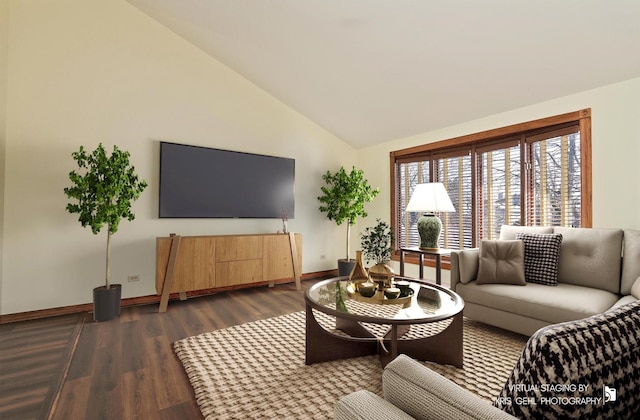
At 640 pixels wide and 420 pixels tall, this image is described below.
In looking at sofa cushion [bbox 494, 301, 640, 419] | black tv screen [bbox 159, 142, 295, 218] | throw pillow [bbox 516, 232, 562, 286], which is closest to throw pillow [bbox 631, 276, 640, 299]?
throw pillow [bbox 516, 232, 562, 286]

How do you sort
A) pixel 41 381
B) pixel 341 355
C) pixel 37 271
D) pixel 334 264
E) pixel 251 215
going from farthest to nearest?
pixel 334 264, pixel 251 215, pixel 37 271, pixel 341 355, pixel 41 381

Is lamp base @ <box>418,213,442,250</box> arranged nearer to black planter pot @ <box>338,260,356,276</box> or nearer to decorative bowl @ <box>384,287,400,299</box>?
black planter pot @ <box>338,260,356,276</box>

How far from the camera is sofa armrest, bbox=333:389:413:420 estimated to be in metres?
0.64

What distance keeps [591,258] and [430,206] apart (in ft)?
4.50

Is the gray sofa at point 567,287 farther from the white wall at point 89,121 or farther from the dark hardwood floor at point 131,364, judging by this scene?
the white wall at point 89,121

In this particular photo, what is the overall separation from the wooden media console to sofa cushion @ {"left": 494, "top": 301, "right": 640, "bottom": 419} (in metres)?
3.24

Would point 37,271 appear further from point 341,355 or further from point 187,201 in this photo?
point 341,355

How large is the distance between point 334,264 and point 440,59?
3.27 metres

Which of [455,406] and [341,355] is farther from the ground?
[455,406]

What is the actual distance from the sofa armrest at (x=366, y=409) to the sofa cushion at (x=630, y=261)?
8.59ft

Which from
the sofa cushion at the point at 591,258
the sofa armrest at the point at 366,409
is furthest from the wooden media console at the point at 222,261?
the sofa armrest at the point at 366,409

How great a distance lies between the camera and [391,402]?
0.73 metres

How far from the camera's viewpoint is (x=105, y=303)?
2830 mm

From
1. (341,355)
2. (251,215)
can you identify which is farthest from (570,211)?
(251,215)
